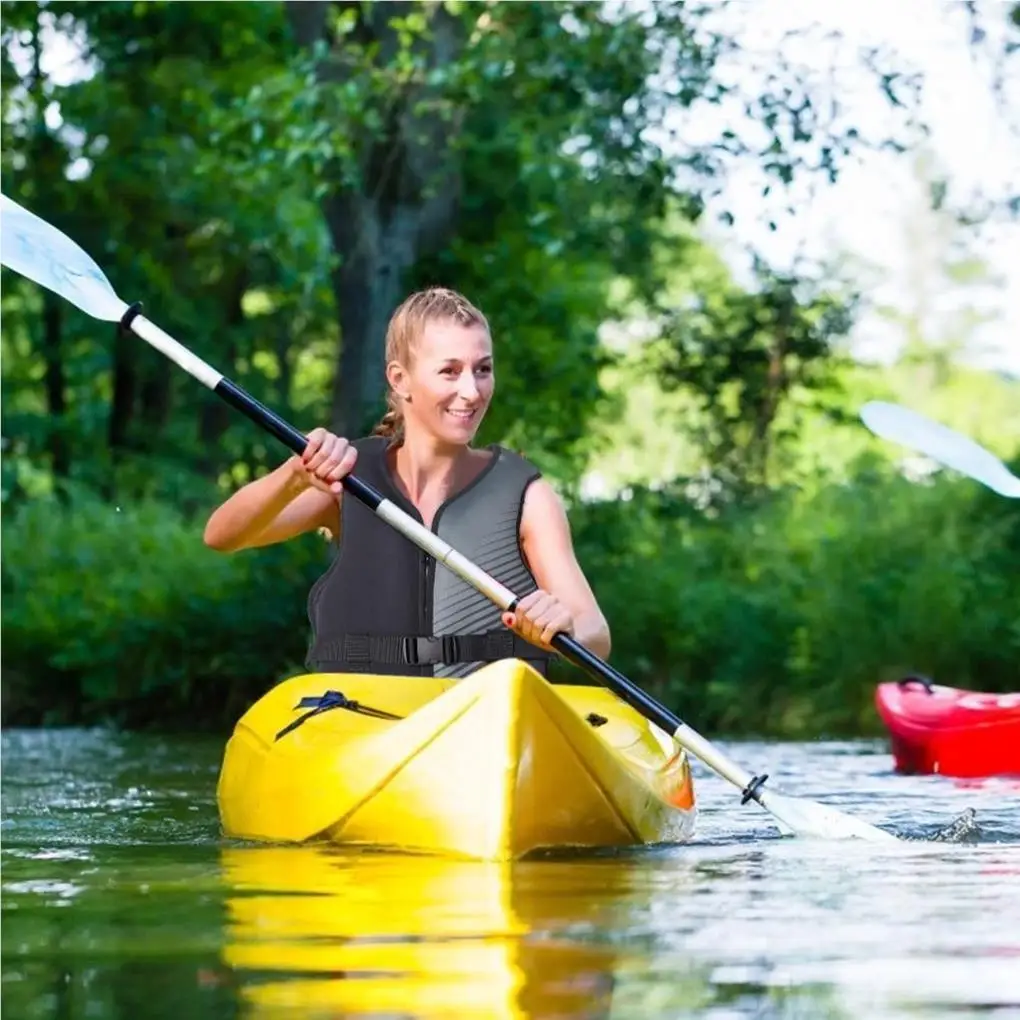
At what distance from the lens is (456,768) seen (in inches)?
181

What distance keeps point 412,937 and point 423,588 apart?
1.77 meters

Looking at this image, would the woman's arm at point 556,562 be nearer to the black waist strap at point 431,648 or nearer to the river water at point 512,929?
the black waist strap at point 431,648

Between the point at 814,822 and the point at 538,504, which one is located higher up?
the point at 538,504

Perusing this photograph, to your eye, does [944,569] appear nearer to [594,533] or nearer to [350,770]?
[594,533]

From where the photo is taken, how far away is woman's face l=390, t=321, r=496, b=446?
511 cm

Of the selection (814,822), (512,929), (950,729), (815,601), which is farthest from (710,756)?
(815,601)

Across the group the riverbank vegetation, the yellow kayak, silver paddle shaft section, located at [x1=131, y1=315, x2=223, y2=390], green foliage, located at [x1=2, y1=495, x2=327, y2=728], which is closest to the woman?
the yellow kayak

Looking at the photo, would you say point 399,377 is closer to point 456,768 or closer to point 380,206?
point 456,768

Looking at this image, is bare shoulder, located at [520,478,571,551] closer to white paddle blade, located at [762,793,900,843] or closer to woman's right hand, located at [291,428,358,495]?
woman's right hand, located at [291,428,358,495]

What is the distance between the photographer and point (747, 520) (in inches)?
527

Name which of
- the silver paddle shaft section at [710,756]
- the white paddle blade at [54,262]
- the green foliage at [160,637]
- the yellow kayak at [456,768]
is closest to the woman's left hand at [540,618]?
the yellow kayak at [456,768]

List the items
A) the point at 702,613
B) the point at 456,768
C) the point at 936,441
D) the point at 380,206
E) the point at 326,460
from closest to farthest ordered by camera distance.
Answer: the point at 456,768 → the point at 326,460 → the point at 936,441 → the point at 702,613 → the point at 380,206

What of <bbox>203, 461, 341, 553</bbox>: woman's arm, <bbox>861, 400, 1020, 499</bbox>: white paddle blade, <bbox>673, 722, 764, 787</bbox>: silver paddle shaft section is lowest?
<bbox>673, 722, 764, 787</bbox>: silver paddle shaft section

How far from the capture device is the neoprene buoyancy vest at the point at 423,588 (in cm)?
520
